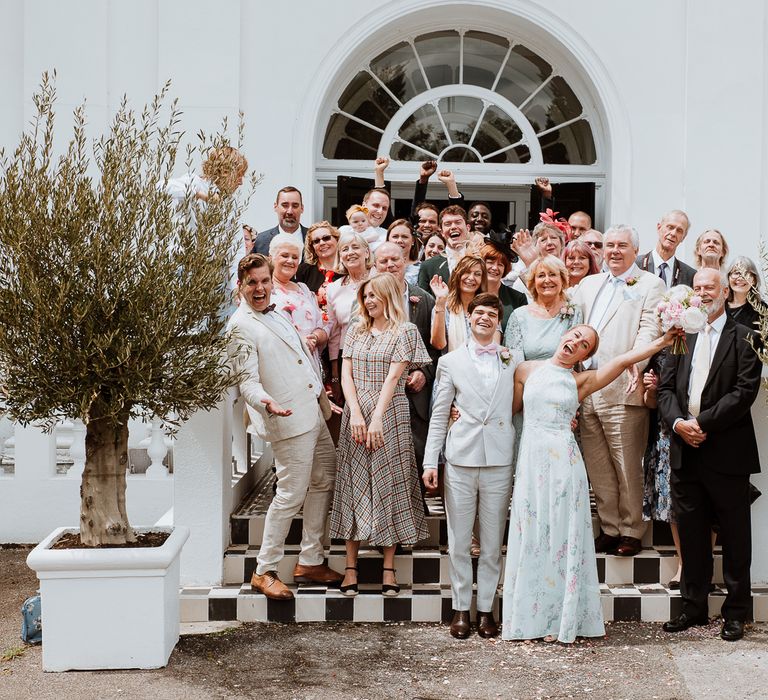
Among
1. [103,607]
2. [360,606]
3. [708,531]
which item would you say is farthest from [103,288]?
[708,531]

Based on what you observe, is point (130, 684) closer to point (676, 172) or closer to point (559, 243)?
point (559, 243)

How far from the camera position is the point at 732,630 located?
213 inches

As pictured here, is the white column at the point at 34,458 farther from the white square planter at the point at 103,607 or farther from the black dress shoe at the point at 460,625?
the black dress shoe at the point at 460,625

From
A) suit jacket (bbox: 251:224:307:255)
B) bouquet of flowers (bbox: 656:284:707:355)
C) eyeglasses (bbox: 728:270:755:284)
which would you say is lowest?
bouquet of flowers (bbox: 656:284:707:355)

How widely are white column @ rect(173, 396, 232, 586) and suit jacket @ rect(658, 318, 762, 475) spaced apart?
253 centimetres

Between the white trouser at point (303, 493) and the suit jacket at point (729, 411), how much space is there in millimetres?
1918

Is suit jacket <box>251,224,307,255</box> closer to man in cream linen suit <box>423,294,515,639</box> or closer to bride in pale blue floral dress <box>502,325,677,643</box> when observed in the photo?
man in cream linen suit <box>423,294,515,639</box>

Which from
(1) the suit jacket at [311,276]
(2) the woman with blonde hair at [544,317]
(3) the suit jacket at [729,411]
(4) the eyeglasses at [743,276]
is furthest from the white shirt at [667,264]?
(1) the suit jacket at [311,276]

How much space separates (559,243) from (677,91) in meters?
3.88

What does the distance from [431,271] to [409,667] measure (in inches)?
108

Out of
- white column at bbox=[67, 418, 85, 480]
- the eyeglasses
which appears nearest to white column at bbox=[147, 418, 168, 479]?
white column at bbox=[67, 418, 85, 480]

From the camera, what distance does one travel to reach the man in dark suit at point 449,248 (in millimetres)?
6762

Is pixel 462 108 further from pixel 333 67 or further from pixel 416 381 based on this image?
pixel 416 381

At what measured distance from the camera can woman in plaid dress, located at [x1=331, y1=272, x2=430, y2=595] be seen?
18.6ft
